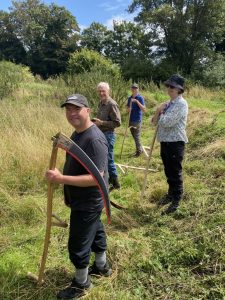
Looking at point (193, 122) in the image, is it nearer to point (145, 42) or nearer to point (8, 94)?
point (8, 94)

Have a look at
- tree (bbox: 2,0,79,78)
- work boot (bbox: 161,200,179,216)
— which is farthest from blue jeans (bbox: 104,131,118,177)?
tree (bbox: 2,0,79,78)

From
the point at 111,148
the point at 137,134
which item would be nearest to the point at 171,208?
the point at 111,148

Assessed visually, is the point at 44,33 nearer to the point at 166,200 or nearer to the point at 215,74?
the point at 215,74

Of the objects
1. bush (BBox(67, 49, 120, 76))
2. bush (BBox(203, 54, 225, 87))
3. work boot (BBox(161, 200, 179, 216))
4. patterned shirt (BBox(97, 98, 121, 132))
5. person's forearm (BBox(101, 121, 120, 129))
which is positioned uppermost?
bush (BBox(203, 54, 225, 87))

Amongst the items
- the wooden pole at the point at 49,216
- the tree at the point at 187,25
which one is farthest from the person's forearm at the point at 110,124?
the tree at the point at 187,25

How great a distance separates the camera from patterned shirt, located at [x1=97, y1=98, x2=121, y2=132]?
17.8 feet

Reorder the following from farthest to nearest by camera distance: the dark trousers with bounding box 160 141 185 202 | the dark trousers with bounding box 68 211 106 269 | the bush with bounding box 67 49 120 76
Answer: the bush with bounding box 67 49 120 76 → the dark trousers with bounding box 160 141 185 202 → the dark trousers with bounding box 68 211 106 269

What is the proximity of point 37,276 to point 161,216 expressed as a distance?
1.90m

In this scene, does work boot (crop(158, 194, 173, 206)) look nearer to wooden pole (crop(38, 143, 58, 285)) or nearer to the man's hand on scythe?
wooden pole (crop(38, 143, 58, 285))

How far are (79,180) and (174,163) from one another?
92.3 inches

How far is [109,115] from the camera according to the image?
548 cm

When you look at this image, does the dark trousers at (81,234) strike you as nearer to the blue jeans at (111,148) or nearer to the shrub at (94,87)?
the blue jeans at (111,148)

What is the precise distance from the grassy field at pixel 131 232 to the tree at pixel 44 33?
44.2 m

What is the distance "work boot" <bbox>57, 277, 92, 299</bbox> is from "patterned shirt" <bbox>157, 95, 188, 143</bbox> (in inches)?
88.9
